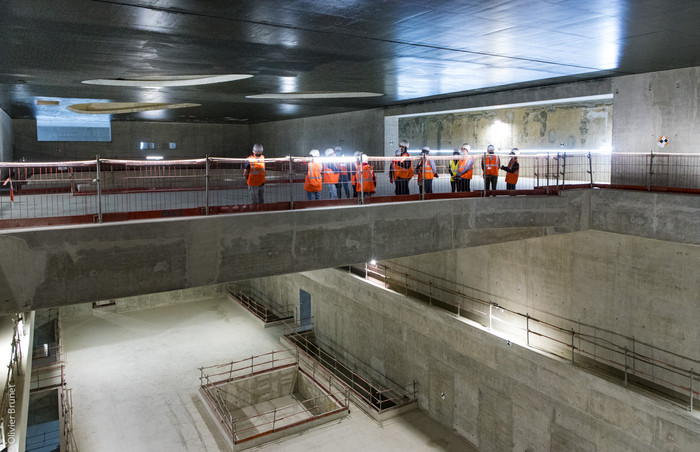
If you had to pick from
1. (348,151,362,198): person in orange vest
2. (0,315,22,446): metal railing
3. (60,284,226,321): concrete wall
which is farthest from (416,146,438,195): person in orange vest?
(60,284,226,321): concrete wall

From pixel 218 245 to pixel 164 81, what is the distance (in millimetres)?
10102

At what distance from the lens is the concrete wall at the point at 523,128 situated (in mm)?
19734

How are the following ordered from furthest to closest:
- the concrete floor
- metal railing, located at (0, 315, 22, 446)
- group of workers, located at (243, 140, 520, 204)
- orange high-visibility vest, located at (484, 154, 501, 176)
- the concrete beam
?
the concrete floor < orange high-visibility vest, located at (484, 154, 501, 176) < group of workers, located at (243, 140, 520, 204) < metal railing, located at (0, 315, 22, 446) < the concrete beam

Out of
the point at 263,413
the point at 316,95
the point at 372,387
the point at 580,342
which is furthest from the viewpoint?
the point at 316,95

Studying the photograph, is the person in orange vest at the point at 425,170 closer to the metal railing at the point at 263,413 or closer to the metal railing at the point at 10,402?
the metal railing at the point at 263,413

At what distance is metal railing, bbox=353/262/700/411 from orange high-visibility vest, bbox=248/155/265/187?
27.9ft

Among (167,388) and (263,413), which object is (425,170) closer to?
(263,413)

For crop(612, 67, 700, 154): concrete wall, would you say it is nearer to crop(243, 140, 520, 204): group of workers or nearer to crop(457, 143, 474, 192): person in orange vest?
crop(243, 140, 520, 204): group of workers

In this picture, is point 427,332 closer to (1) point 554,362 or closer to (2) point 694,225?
(1) point 554,362

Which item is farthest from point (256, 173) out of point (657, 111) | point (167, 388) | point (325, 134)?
point (325, 134)

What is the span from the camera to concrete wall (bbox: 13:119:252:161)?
3147cm

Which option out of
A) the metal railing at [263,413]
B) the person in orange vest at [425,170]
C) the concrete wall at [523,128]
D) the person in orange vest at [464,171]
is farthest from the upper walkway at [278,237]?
the metal railing at [263,413]

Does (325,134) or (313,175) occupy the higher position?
(325,134)

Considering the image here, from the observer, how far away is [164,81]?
17.1m
